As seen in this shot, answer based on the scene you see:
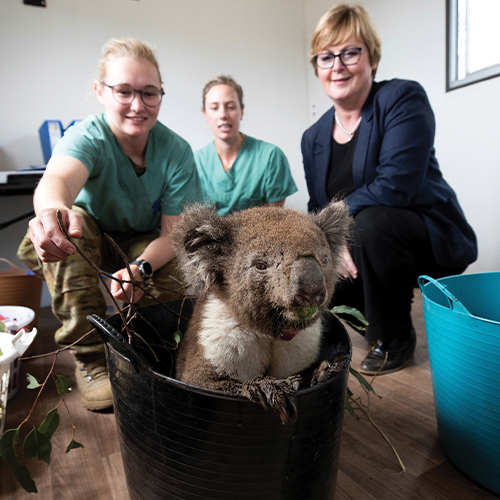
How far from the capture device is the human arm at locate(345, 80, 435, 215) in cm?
180

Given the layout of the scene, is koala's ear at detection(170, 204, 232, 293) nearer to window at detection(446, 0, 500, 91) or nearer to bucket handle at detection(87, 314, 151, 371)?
bucket handle at detection(87, 314, 151, 371)

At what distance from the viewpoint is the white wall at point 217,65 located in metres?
2.95

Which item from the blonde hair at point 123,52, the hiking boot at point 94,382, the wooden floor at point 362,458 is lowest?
the wooden floor at point 362,458

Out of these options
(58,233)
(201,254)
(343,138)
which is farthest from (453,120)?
(58,233)

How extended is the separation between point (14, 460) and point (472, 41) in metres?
3.63

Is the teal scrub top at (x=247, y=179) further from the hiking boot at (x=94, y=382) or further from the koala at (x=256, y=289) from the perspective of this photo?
the koala at (x=256, y=289)

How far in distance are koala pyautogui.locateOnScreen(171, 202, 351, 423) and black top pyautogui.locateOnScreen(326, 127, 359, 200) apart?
1123 millimetres

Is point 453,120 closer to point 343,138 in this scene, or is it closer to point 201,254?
point 343,138

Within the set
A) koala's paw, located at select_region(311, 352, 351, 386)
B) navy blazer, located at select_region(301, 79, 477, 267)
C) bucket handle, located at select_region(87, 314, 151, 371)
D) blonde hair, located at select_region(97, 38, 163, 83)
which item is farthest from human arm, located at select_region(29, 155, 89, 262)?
navy blazer, located at select_region(301, 79, 477, 267)

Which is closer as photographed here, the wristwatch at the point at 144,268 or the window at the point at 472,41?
the wristwatch at the point at 144,268

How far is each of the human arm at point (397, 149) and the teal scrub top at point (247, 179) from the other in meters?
1.00

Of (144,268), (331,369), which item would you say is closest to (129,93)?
(144,268)

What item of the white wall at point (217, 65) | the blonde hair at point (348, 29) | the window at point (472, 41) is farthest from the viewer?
the white wall at point (217, 65)

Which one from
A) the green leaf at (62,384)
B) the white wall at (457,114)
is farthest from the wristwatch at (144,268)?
the white wall at (457,114)
